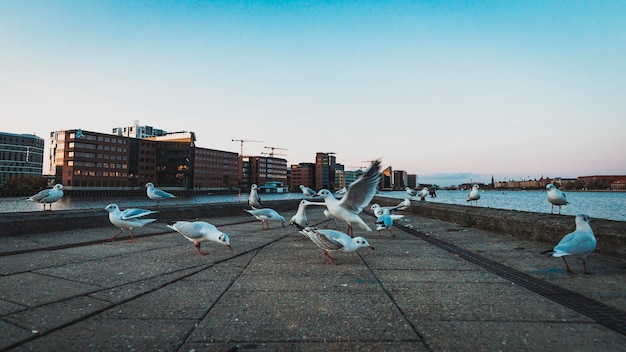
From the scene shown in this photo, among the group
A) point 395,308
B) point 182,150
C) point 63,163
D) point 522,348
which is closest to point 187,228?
point 395,308

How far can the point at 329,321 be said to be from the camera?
127 inches

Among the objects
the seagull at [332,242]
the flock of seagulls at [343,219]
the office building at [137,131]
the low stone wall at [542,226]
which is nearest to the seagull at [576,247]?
the flock of seagulls at [343,219]

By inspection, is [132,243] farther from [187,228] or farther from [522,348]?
[522,348]

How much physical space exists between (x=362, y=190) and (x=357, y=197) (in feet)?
1.00

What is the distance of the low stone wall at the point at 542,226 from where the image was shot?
6.10 metres

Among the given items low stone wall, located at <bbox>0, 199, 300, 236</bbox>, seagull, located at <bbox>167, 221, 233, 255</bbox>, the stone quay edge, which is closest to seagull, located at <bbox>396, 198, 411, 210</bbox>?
the stone quay edge

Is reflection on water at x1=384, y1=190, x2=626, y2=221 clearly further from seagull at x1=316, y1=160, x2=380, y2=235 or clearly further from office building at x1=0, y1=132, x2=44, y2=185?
office building at x1=0, y1=132, x2=44, y2=185

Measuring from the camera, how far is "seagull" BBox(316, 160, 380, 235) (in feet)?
25.0

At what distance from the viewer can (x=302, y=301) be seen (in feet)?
12.6

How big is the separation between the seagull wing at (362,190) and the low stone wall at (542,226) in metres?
4.53

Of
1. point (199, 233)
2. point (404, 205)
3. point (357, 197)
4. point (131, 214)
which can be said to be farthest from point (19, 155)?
point (357, 197)

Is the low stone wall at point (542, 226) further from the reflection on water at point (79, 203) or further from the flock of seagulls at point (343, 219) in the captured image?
the reflection on water at point (79, 203)

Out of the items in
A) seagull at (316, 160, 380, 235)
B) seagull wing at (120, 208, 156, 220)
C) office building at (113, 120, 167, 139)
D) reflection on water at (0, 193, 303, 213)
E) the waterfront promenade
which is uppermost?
office building at (113, 120, 167, 139)

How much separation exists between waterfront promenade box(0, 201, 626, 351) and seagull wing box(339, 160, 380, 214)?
1610mm
